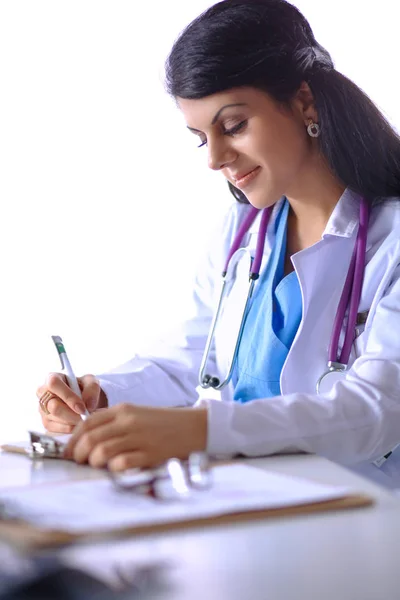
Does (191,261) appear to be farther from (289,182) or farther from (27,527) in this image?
(27,527)

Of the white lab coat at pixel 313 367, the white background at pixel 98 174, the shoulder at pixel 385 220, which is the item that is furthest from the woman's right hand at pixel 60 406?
the white background at pixel 98 174

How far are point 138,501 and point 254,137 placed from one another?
35.0 inches

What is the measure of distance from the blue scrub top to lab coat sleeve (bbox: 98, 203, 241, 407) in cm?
14

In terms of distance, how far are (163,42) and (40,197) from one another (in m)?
0.58

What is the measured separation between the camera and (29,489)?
809 mm

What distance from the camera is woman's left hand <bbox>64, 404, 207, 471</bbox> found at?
37.4 inches

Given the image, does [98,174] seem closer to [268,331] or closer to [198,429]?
[268,331]

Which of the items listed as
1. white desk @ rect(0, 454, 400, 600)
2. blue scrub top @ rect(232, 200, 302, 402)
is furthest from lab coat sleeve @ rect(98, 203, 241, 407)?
white desk @ rect(0, 454, 400, 600)

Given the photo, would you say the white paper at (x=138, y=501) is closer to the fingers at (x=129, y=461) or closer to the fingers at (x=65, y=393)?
the fingers at (x=129, y=461)

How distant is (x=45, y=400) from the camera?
53.5 inches

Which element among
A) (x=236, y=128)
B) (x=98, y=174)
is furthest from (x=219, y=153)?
(x=98, y=174)

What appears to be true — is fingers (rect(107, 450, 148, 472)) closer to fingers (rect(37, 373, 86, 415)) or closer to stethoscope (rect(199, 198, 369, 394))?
fingers (rect(37, 373, 86, 415))

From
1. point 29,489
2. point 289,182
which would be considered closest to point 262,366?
point 289,182

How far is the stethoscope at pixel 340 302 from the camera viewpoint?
56.7 inches
